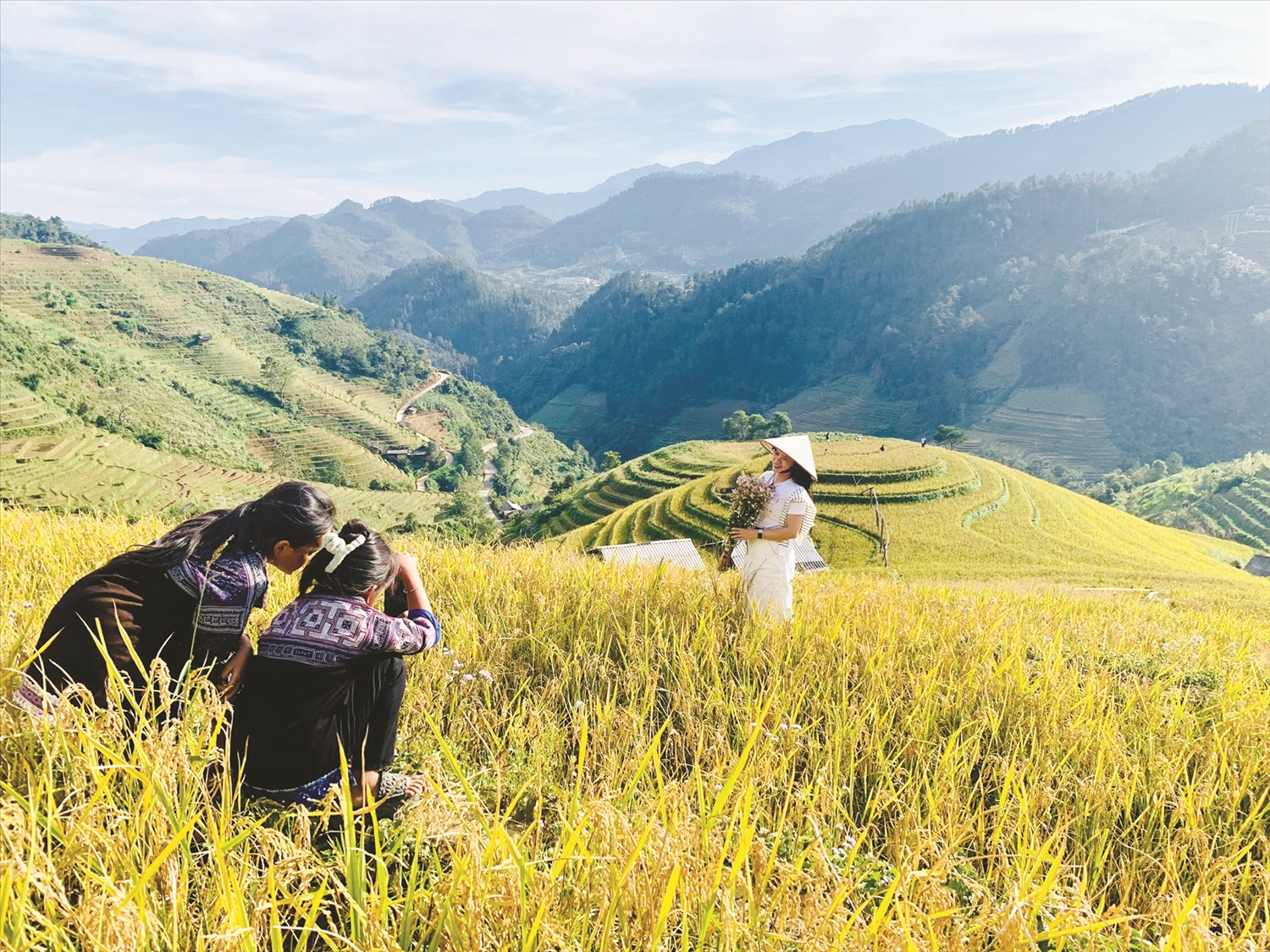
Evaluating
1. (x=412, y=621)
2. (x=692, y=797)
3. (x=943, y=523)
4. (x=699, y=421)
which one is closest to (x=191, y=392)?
(x=699, y=421)

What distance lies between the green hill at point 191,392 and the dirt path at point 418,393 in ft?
2.45

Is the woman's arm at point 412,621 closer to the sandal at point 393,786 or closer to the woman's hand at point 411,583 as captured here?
the woman's hand at point 411,583

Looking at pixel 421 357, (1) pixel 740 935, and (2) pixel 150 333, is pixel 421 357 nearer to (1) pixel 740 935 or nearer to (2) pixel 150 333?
(2) pixel 150 333

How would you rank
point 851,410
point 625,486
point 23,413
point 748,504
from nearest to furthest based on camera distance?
point 748,504, point 625,486, point 23,413, point 851,410

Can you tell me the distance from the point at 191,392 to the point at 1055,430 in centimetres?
16407

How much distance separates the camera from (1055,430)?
13700 cm

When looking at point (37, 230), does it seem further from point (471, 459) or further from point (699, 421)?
point (699, 421)

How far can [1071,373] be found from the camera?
154000mm

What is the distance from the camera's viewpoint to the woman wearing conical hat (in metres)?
4.30

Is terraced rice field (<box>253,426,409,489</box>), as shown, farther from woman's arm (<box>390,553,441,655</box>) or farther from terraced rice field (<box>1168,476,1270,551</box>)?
terraced rice field (<box>1168,476,1270,551</box>)

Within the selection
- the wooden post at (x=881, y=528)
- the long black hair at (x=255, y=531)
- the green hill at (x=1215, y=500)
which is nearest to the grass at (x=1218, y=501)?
the green hill at (x=1215, y=500)

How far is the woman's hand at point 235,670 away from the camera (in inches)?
102

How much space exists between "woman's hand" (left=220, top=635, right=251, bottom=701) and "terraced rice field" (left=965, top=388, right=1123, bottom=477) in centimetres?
13928

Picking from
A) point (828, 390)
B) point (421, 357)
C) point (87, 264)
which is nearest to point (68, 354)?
point (87, 264)
